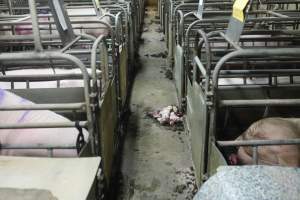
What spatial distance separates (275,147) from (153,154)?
1511mm

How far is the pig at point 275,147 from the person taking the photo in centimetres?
173

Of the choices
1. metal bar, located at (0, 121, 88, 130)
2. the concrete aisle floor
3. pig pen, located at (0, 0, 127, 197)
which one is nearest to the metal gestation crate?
the concrete aisle floor

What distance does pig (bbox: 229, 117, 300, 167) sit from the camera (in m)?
1.73

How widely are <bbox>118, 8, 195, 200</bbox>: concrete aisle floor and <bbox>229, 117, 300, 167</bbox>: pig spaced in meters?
0.84

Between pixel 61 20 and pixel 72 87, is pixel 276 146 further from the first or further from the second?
pixel 72 87

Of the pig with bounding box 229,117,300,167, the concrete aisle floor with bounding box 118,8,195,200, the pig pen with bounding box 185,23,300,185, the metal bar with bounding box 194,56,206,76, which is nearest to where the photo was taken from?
the pig with bounding box 229,117,300,167

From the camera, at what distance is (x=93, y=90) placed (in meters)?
1.76

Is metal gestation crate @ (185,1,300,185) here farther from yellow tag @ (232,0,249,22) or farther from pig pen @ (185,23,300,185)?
yellow tag @ (232,0,249,22)

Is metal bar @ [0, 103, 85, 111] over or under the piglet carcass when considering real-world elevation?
over

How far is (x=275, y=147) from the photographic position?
5.79 ft

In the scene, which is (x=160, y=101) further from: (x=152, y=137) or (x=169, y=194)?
(x=169, y=194)

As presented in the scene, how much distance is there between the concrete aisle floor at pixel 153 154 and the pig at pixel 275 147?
84cm

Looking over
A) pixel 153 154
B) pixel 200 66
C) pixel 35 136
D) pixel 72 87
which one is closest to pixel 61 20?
pixel 35 136

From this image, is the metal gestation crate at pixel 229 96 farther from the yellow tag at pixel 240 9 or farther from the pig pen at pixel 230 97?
the yellow tag at pixel 240 9
